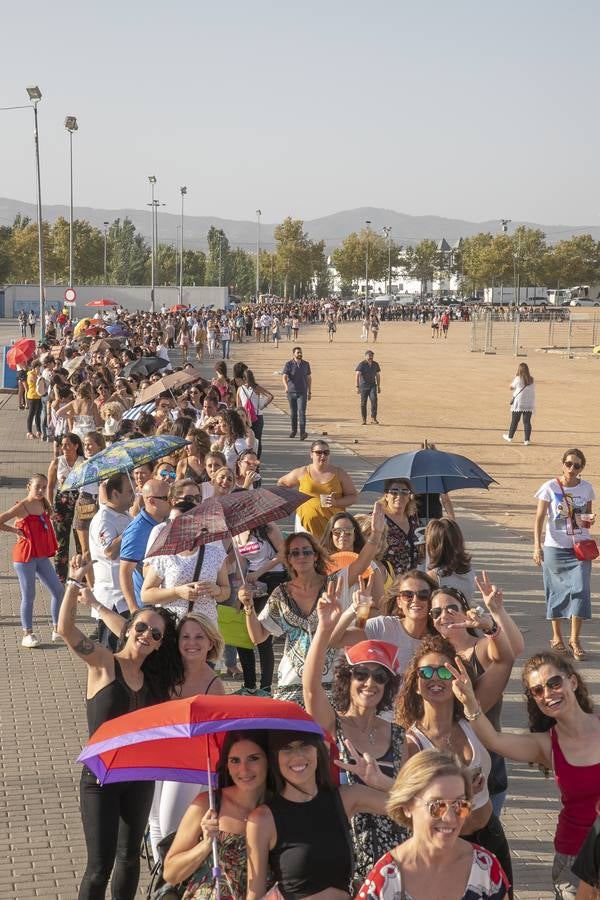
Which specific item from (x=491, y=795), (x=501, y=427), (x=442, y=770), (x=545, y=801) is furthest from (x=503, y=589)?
(x=501, y=427)

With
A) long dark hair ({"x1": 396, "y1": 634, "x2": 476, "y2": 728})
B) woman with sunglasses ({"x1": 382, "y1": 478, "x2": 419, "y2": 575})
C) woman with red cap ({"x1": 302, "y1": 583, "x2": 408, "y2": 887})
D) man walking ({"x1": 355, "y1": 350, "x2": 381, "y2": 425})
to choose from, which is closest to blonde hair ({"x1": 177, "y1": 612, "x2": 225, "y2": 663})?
woman with red cap ({"x1": 302, "y1": 583, "x2": 408, "y2": 887})

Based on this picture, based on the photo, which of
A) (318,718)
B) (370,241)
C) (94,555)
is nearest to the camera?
(318,718)

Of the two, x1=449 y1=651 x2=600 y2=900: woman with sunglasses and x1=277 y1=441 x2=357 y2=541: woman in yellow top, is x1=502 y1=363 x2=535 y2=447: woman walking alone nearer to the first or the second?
x1=277 y1=441 x2=357 y2=541: woman in yellow top

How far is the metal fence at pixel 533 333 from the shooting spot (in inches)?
2584

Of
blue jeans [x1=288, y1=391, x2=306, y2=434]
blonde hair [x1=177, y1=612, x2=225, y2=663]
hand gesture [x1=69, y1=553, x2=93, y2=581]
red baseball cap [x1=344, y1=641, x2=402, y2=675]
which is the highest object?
hand gesture [x1=69, y1=553, x2=93, y2=581]

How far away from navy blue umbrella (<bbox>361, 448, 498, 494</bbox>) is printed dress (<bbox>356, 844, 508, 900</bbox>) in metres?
6.17

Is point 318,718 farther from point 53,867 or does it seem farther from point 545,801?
point 545,801

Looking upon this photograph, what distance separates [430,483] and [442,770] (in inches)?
267

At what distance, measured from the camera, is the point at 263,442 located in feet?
84.2

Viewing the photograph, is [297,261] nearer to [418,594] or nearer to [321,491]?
[321,491]

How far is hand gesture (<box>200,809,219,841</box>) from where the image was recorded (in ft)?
14.5

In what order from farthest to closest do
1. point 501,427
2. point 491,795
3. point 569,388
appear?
point 569,388
point 501,427
point 491,795

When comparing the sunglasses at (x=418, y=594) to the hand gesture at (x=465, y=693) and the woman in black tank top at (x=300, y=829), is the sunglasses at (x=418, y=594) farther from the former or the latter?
the woman in black tank top at (x=300, y=829)

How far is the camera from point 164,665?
5.96m
